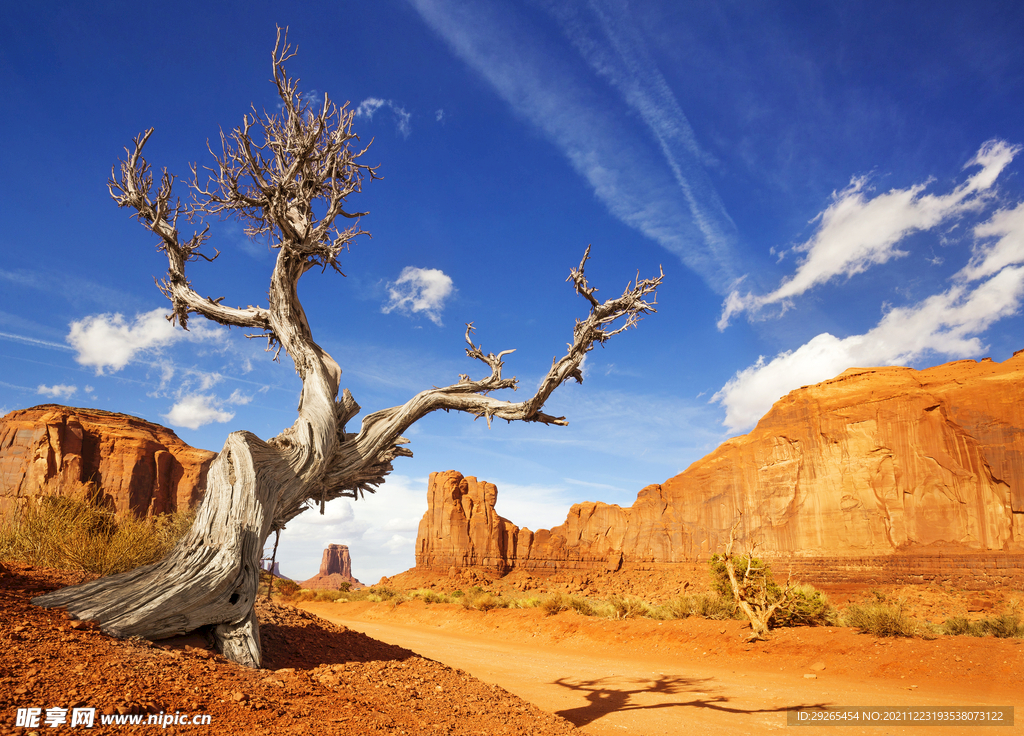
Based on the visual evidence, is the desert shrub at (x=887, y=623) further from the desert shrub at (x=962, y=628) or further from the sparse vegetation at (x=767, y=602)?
the sparse vegetation at (x=767, y=602)

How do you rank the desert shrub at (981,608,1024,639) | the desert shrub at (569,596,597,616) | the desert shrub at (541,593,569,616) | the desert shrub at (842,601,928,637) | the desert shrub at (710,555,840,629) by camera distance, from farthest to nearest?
1. the desert shrub at (541,593,569,616)
2. the desert shrub at (569,596,597,616)
3. the desert shrub at (710,555,840,629)
4. the desert shrub at (981,608,1024,639)
5. the desert shrub at (842,601,928,637)

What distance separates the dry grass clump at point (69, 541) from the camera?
21.1 ft

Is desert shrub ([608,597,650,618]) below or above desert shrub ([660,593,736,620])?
below

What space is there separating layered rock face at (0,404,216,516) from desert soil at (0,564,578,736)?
136 feet

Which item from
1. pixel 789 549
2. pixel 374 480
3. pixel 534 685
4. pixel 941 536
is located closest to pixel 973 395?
pixel 941 536

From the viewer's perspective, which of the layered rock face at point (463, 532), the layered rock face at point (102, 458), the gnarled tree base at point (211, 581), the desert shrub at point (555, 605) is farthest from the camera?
the layered rock face at point (463, 532)

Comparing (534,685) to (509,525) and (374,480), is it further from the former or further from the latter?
(509,525)

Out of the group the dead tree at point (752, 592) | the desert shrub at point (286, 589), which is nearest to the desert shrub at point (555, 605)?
the dead tree at point (752, 592)

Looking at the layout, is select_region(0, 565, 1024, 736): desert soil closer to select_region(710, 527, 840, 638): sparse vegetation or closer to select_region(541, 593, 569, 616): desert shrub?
select_region(710, 527, 840, 638): sparse vegetation

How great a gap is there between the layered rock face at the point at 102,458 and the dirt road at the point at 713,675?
3596cm

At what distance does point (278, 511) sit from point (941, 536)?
46.2 m

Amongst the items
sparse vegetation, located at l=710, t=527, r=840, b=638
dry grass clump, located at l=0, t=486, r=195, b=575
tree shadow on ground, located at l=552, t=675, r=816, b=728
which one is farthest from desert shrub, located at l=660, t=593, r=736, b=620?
dry grass clump, located at l=0, t=486, r=195, b=575

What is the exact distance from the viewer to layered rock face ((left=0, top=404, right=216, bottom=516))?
42.2 m

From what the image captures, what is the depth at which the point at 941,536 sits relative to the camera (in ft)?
120
